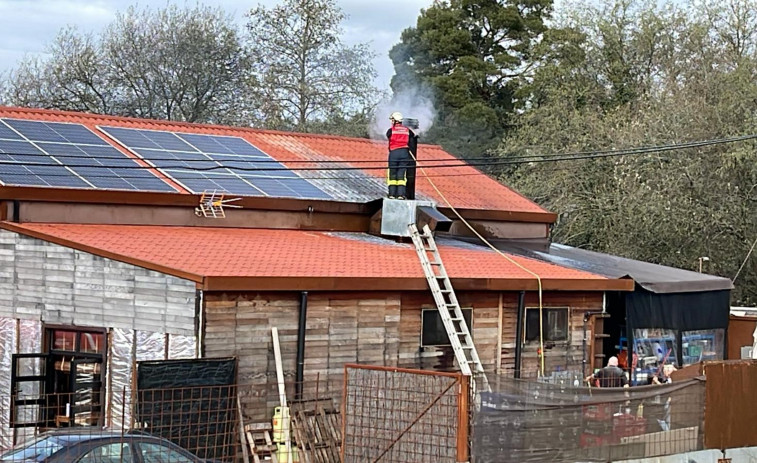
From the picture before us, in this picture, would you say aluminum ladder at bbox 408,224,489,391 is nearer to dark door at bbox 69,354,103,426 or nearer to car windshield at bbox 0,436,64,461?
dark door at bbox 69,354,103,426

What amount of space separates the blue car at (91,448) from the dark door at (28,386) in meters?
4.42

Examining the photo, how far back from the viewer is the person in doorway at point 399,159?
2119cm

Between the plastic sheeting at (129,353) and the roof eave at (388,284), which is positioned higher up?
the roof eave at (388,284)

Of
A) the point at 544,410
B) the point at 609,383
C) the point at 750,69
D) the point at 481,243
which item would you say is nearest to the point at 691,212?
the point at 750,69

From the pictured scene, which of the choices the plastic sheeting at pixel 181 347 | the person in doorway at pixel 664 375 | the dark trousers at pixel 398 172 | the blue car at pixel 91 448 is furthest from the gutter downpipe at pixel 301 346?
the person in doorway at pixel 664 375

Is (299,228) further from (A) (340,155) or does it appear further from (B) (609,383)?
(B) (609,383)

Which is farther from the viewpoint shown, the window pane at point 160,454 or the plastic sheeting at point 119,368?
the plastic sheeting at point 119,368

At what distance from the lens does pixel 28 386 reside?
53.8 ft

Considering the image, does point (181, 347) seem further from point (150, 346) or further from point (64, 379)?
point (64, 379)

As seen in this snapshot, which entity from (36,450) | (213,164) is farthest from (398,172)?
(36,450)

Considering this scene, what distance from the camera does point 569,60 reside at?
4650 centimetres

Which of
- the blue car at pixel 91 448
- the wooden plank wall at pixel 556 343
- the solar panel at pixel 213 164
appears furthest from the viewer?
the solar panel at pixel 213 164

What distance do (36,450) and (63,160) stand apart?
865cm

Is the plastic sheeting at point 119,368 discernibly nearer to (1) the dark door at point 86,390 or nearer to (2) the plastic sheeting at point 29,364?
(1) the dark door at point 86,390
